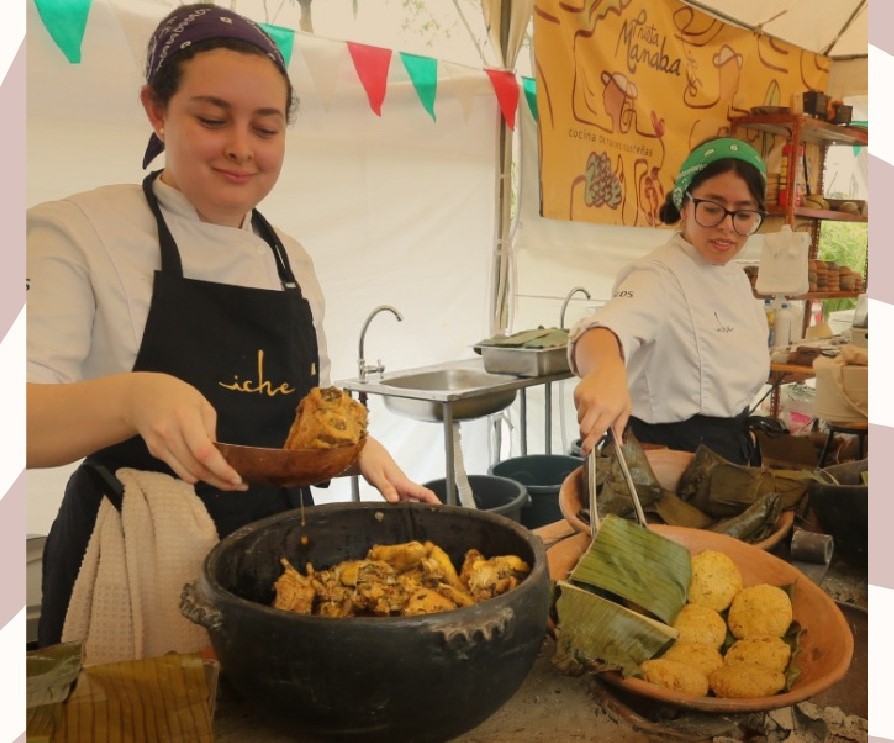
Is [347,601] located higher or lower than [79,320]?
lower

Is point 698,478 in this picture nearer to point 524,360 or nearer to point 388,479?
point 388,479

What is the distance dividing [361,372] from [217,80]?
7.14 ft

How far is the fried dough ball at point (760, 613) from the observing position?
106 cm

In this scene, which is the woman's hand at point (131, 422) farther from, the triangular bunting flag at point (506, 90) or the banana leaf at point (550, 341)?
the triangular bunting flag at point (506, 90)

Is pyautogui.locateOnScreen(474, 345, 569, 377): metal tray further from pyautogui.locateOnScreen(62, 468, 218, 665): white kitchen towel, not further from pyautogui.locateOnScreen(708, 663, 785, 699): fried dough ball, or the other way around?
pyautogui.locateOnScreen(708, 663, 785, 699): fried dough ball

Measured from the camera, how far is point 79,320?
4.41 feet

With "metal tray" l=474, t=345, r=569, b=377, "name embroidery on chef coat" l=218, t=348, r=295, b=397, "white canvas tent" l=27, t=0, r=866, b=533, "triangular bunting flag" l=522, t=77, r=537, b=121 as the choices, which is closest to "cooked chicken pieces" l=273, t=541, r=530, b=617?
"name embroidery on chef coat" l=218, t=348, r=295, b=397

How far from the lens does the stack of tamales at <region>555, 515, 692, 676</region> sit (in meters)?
0.98

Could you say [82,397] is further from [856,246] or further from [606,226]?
[856,246]

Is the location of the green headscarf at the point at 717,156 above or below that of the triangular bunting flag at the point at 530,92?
below

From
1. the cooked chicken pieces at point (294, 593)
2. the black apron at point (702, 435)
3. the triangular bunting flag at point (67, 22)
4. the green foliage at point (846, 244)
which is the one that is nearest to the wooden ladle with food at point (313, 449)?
the cooked chicken pieces at point (294, 593)

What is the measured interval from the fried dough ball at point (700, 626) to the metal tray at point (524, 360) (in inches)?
97.6

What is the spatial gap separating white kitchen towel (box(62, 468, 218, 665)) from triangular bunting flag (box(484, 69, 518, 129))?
3205 millimetres

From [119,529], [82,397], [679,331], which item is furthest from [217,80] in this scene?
[679,331]
